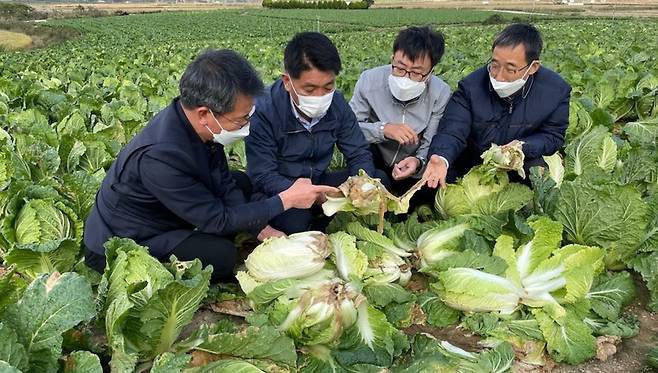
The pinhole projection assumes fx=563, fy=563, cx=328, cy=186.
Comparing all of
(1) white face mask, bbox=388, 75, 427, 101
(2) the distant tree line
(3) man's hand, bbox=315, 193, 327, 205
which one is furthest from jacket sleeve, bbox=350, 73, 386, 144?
(2) the distant tree line

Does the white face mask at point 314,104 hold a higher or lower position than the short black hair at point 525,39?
→ lower

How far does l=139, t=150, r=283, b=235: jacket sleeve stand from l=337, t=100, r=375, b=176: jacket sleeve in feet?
3.68

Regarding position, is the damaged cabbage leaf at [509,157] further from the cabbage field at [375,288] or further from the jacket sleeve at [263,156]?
the jacket sleeve at [263,156]

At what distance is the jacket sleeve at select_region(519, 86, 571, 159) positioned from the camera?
4770 millimetres

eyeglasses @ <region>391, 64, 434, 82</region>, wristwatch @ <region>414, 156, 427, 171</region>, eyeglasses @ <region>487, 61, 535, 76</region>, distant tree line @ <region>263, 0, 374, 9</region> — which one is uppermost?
eyeglasses @ <region>487, 61, 535, 76</region>

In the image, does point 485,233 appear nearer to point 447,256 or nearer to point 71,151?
point 447,256

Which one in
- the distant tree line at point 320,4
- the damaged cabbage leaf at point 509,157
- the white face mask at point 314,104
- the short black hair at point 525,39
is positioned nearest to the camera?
the white face mask at point 314,104

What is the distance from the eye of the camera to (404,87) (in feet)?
15.8

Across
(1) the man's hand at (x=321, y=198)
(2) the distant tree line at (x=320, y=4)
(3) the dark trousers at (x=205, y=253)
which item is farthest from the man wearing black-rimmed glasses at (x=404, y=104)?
(2) the distant tree line at (x=320, y=4)

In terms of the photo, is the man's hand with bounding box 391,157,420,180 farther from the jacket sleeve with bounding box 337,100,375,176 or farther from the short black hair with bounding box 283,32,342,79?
the short black hair with bounding box 283,32,342,79

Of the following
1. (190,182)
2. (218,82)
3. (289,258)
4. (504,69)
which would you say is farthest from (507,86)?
(190,182)

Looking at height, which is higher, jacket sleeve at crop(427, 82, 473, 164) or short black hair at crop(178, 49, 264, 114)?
short black hair at crop(178, 49, 264, 114)

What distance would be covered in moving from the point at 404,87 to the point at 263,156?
1419 millimetres

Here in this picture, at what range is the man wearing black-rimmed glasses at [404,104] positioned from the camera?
4625 millimetres
